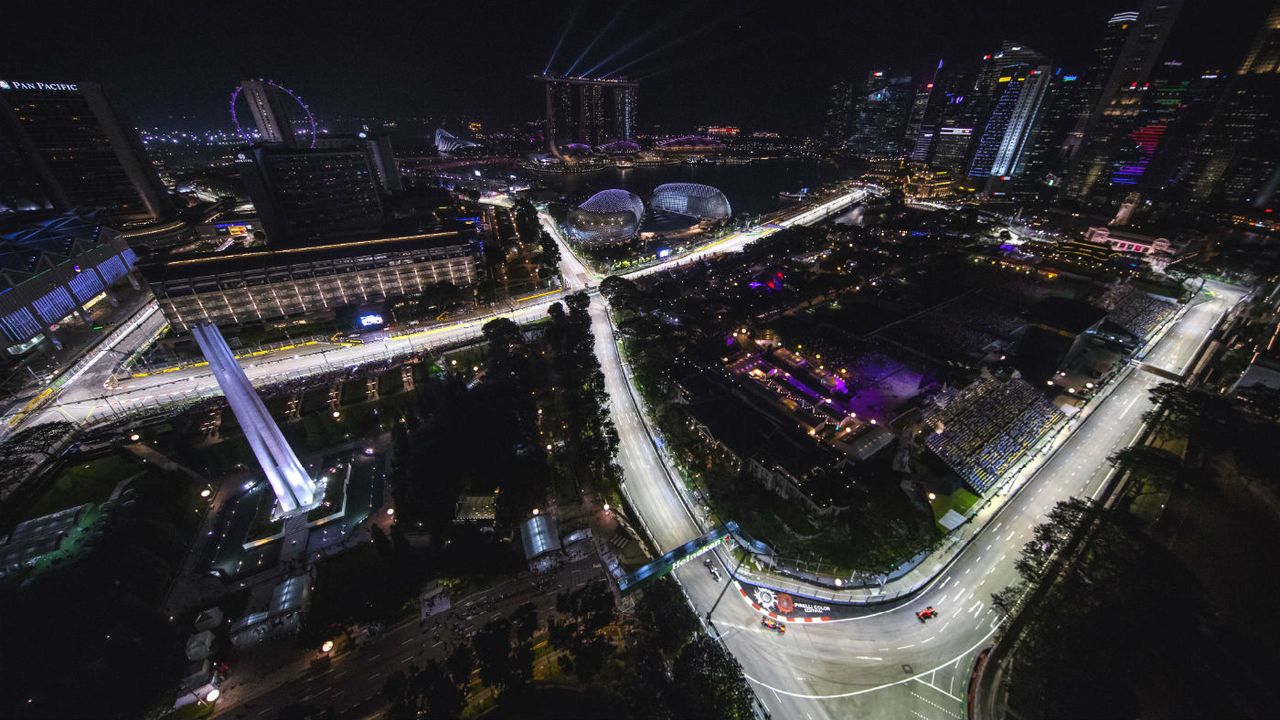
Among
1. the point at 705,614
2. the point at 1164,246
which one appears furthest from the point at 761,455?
the point at 1164,246

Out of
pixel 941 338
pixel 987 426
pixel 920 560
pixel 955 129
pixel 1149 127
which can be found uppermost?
pixel 1149 127

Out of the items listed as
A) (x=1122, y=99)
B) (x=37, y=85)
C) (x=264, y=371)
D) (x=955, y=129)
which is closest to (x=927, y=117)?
(x=955, y=129)

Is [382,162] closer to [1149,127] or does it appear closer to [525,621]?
[525,621]

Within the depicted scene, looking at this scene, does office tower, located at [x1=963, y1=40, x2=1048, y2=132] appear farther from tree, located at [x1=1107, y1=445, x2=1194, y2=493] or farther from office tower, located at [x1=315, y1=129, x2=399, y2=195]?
office tower, located at [x1=315, y1=129, x2=399, y2=195]

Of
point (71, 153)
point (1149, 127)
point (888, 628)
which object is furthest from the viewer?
point (1149, 127)

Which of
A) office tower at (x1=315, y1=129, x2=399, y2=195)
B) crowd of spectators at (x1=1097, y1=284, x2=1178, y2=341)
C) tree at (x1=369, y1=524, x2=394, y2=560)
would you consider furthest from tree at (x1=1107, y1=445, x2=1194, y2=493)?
office tower at (x1=315, y1=129, x2=399, y2=195)

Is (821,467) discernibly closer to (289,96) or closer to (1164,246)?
(1164,246)

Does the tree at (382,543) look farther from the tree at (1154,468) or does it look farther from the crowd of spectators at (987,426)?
the tree at (1154,468)
